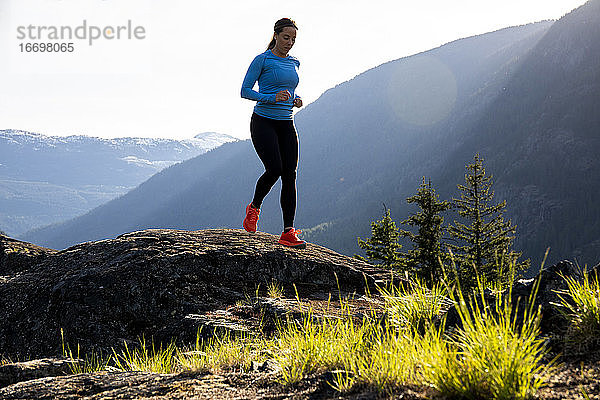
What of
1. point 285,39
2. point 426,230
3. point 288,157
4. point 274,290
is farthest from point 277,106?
point 426,230

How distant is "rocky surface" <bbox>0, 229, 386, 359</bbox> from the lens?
14.1ft

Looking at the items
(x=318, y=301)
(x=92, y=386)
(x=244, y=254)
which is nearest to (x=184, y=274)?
(x=244, y=254)

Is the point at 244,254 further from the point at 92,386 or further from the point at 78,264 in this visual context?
the point at 92,386

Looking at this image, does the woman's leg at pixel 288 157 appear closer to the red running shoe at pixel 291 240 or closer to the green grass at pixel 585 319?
the red running shoe at pixel 291 240

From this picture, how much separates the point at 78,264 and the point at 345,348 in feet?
14.4

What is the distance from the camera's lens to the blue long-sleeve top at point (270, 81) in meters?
5.79

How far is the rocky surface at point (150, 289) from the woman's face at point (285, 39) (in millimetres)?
2864

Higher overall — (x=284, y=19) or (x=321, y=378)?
(x=284, y=19)

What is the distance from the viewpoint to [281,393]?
227 centimetres

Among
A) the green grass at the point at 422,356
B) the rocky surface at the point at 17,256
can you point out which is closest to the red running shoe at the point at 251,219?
the rocky surface at the point at 17,256

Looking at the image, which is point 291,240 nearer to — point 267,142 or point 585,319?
point 267,142

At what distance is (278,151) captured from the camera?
6031 millimetres

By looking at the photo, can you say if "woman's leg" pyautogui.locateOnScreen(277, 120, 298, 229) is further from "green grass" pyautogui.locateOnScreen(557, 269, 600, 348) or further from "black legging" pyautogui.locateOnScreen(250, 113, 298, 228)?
"green grass" pyautogui.locateOnScreen(557, 269, 600, 348)

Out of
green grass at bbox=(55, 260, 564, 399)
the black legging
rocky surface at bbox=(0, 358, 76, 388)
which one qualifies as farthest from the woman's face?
rocky surface at bbox=(0, 358, 76, 388)
